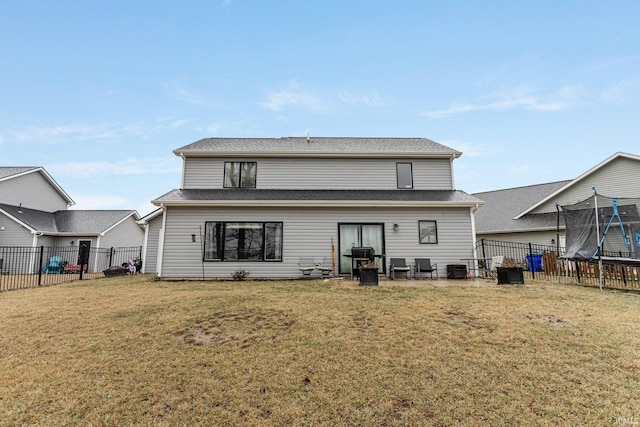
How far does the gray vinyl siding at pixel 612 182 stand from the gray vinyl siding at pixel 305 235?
1056 centimetres

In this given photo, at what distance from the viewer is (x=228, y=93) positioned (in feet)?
55.0

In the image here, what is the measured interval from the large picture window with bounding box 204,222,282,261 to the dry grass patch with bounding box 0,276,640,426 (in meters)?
4.80

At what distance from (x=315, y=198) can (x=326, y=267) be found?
2876mm

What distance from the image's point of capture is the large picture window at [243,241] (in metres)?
11.4

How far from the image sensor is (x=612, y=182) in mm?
15609

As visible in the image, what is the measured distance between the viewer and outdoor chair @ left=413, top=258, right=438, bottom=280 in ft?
36.0

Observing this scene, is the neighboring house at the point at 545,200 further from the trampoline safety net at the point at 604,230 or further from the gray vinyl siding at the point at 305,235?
the gray vinyl siding at the point at 305,235

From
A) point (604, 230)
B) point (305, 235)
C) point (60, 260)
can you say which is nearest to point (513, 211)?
point (604, 230)

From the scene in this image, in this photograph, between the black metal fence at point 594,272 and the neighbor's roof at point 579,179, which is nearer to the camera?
the black metal fence at point 594,272

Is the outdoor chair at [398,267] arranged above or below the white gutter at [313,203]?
below

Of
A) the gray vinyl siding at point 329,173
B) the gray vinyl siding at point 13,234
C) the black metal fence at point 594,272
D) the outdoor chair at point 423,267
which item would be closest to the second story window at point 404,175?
the gray vinyl siding at point 329,173

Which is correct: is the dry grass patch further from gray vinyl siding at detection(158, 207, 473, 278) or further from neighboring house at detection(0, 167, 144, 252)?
neighboring house at detection(0, 167, 144, 252)

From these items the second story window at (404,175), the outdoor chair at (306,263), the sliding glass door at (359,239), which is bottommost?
the outdoor chair at (306,263)

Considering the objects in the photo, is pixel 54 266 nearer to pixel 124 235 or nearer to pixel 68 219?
pixel 124 235
